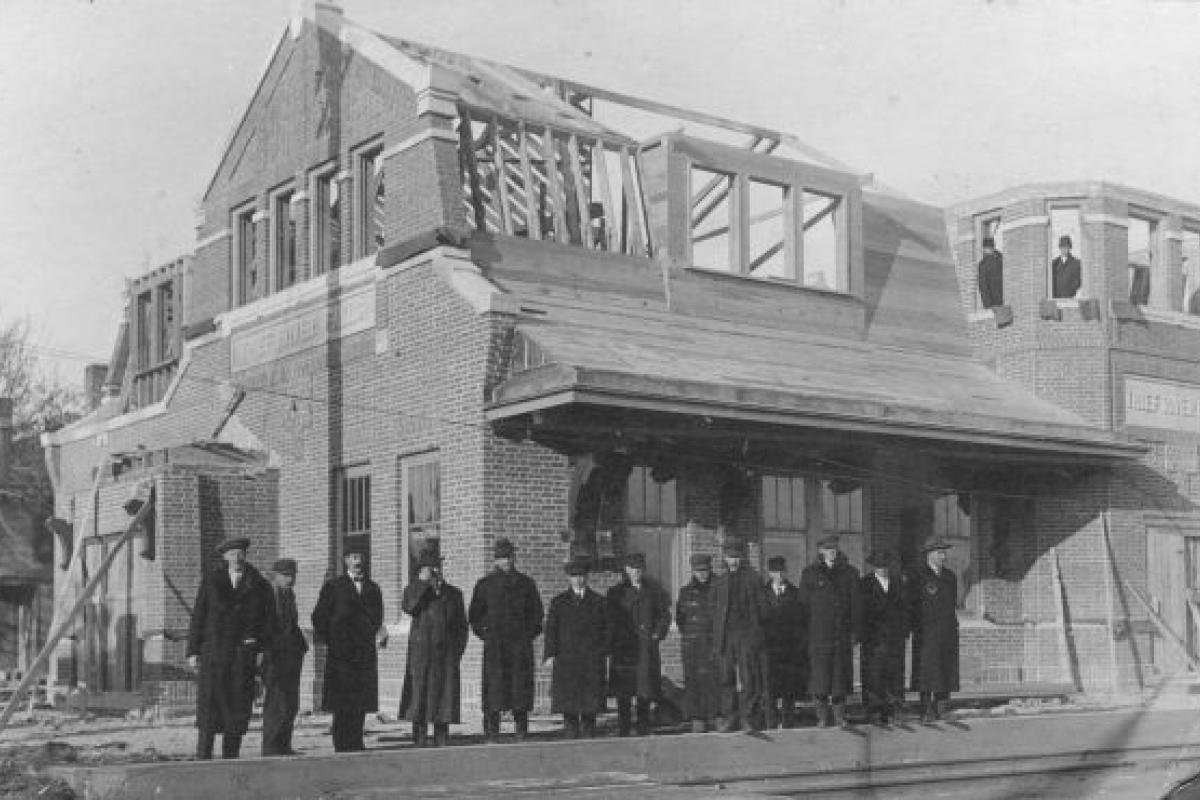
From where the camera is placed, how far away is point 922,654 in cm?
1495

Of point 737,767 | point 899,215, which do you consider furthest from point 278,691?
point 899,215

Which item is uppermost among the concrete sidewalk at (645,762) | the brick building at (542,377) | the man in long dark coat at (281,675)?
the brick building at (542,377)

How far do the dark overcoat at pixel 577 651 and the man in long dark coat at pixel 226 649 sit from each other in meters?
2.79

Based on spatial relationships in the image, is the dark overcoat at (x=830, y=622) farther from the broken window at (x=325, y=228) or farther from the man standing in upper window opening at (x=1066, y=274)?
the man standing in upper window opening at (x=1066, y=274)

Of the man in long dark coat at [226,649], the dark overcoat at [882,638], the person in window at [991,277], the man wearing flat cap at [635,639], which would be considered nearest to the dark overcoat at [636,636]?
the man wearing flat cap at [635,639]

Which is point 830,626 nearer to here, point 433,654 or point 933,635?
point 933,635

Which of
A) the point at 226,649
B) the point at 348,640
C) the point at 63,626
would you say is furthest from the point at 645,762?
the point at 63,626

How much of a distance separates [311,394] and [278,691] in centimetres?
716

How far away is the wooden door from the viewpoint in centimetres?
2194

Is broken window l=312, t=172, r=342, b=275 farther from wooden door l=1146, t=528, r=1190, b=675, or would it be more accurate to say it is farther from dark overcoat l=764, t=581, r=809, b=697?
wooden door l=1146, t=528, r=1190, b=675

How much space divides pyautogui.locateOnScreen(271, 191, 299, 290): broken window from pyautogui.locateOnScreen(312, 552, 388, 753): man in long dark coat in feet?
24.8

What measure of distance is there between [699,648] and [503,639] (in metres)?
1.76

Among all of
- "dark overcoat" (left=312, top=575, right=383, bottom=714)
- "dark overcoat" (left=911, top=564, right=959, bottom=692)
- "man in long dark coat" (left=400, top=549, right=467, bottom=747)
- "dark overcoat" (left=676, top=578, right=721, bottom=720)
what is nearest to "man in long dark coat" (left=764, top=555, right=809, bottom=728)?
"dark overcoat" (left=676, top=578, right=721, bottom=720)

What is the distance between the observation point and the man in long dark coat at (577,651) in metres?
13.8
